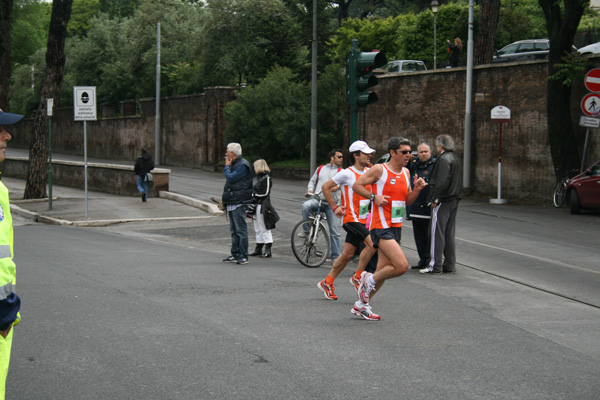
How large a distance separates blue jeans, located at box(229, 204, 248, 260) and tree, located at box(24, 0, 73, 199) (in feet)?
46.9

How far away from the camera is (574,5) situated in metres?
21.9

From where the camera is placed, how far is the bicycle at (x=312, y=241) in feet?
40.4

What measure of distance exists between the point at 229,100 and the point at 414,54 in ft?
36.8

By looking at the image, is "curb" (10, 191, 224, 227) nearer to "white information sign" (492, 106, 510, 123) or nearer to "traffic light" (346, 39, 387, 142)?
"traffic light" (346, 39, 387, 142)

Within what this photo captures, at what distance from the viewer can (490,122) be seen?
26391 millimetres

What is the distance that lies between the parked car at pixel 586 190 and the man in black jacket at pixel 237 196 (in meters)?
10.9

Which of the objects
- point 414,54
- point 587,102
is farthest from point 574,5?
point 414,54

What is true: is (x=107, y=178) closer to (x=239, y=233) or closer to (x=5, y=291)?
(x=239, y=233)

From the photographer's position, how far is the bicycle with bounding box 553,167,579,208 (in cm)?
2216

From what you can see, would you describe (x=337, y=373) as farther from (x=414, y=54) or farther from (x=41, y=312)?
(x=414, y=54)

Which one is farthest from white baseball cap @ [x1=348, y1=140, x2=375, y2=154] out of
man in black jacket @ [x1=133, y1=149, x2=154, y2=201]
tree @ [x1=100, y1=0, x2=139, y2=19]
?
tree @ [x1=100, y1=0, x2=139, y2=19]

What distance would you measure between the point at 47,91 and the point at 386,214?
1946cm

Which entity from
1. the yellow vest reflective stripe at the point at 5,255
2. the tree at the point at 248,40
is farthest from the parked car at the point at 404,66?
the yellow vest reflective stripe at the point at 5,255

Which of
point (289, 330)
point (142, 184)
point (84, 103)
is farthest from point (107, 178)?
point (289, 330)
